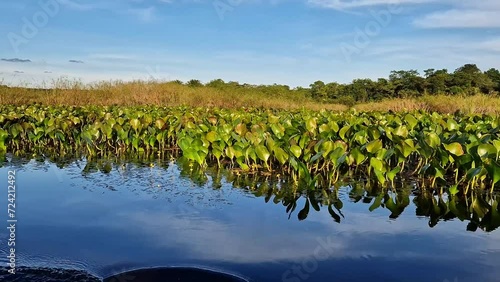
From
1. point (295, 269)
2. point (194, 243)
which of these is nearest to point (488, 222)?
point (295, 269)

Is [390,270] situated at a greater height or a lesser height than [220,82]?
lesser

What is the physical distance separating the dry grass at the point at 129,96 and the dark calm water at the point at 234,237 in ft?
39.8

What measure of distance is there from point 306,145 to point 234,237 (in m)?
2.81

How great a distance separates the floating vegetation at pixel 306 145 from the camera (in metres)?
5.51

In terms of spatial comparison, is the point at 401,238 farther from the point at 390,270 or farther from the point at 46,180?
the point at 46,180

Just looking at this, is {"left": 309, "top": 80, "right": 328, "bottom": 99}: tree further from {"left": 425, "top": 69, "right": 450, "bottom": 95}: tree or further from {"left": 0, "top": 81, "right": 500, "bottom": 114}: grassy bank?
{"left": 0, "top": 81, "right": 500, "bottom": 114}: grassy bank

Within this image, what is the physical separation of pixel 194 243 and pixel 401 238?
1.57 m

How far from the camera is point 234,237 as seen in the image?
376 centimetres

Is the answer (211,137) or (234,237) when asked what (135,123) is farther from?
(234,237)

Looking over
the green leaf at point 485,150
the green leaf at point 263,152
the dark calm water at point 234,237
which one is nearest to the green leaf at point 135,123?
the dark calm water at point 234,237

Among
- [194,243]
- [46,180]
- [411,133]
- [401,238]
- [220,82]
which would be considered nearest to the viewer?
[194,243]

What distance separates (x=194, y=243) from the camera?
3562 millimetres

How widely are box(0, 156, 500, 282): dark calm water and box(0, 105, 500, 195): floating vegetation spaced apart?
0.63 metres

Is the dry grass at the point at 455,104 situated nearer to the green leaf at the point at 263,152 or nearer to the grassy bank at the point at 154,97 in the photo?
the grassy bank at the point at 154,97
